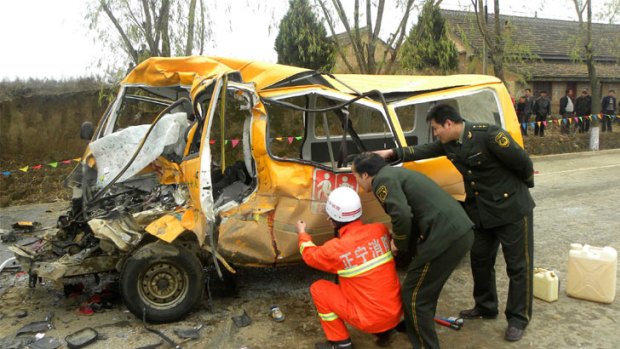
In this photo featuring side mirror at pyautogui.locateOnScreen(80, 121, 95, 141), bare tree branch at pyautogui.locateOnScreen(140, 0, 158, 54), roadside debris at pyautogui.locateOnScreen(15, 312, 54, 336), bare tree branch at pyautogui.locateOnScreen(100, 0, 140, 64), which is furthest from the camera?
bare tree branch at pyautogui.locateOnScreen(140, 0, 158, 54)

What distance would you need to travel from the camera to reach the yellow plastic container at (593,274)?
4.46 m

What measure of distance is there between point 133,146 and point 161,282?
5.10 feet

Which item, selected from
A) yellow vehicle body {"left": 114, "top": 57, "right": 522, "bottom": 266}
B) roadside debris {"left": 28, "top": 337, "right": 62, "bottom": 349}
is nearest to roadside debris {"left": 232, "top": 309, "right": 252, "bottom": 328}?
yellow vehicle body {"left": 114, "top": 57, "right": 522, "bottom": 266}

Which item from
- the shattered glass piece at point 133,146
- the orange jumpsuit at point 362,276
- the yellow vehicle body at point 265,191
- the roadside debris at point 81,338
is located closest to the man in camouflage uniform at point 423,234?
the orange jumpsuit at point 362,276

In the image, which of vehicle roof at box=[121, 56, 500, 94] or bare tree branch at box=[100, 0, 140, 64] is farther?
bare tree branch at box=[100, 0, 140, 64]

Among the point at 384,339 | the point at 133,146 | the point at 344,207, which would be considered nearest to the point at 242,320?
the point at 384,339

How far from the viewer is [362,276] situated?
344 centimetres

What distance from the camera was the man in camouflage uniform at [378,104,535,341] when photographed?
381 cm

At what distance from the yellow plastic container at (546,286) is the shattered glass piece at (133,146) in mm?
3531

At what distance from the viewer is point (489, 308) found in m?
4.25

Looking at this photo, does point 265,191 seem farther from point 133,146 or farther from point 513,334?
point 513,334

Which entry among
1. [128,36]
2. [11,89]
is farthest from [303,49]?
[11,89]

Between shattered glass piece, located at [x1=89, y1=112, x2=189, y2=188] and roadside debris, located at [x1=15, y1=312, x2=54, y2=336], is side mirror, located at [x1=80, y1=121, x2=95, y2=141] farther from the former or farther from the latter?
roadside debris, located at [x1=15, y1=312, x2=54, y2=336]

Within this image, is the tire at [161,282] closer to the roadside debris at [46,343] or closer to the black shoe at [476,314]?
the roadside debris at [46,343]
